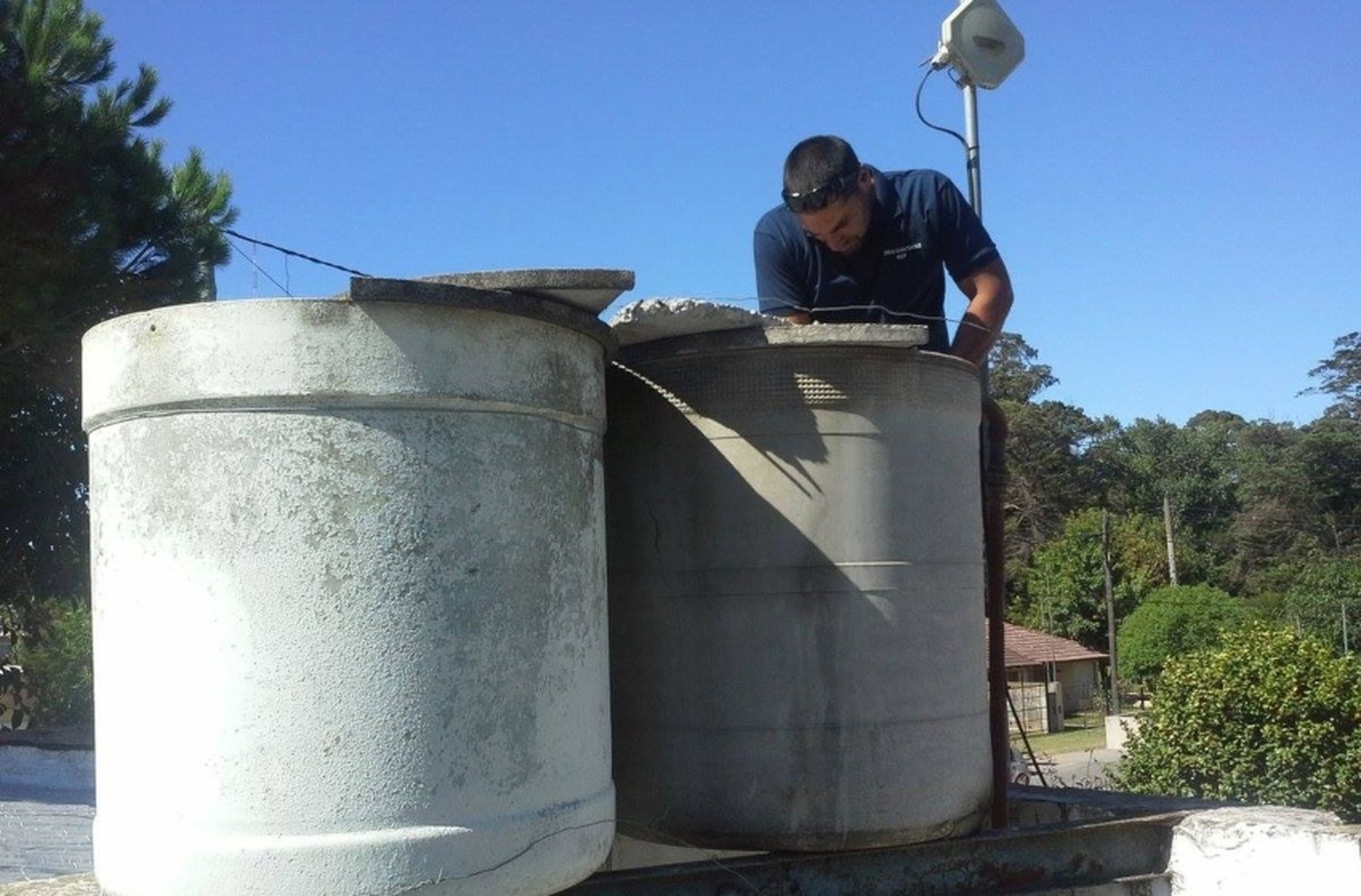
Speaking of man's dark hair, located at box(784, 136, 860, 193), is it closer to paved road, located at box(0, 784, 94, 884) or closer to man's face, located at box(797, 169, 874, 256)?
man's face, located at box(797, 169, 874, 256)

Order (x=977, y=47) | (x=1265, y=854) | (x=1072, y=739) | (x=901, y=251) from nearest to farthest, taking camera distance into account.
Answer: (x=1265, y=854) < (x=901, y=251) < (x=977, y=47) < (x=1072, y=739)

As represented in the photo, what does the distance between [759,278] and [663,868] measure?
5.94 feet

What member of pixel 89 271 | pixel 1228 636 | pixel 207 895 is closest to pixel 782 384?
pixel 207 895

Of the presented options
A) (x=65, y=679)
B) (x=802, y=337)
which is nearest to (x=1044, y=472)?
(x=65, y=679)

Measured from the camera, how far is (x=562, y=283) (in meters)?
2.53

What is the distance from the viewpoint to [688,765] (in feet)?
10.2

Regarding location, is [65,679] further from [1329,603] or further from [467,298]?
[1329,603]

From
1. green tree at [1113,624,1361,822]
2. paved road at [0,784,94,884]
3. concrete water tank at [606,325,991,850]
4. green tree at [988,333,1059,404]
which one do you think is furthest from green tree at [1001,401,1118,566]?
concrete water tank at [606,325,991,850]

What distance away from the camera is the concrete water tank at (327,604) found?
2.27 metres

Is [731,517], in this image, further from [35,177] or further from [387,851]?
[35,177]

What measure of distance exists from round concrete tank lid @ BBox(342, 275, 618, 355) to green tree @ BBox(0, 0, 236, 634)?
758cm

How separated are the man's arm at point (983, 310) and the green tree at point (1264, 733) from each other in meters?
8.05

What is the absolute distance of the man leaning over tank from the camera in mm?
3656

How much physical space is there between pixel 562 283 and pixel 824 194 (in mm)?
1291
